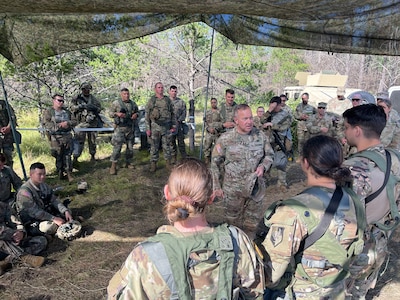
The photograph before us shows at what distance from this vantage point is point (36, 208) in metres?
4.42

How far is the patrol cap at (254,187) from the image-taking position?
12.3 feet

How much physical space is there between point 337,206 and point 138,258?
1.12 m

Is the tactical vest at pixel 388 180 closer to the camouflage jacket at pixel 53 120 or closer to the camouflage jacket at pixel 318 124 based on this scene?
the camouflage jacket at pixel 53 120

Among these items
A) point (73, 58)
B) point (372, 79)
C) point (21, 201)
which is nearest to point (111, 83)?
point (73, 58)

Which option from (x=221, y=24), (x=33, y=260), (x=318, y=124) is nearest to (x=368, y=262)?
(x=221, y=24)

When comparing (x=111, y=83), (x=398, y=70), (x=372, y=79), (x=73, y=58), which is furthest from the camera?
(x=372, y=79)

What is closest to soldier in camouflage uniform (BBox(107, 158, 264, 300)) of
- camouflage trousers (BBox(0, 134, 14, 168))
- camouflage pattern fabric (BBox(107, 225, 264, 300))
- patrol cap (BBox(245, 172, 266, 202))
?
camouflage pattern fabric (BBox(107, 225, 264, 300))

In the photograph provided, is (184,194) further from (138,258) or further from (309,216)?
(309,216)

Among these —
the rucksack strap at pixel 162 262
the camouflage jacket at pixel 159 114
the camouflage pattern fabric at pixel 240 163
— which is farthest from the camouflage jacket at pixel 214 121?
the rucksack strap at pixel 162 262

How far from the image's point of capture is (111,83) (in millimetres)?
10703

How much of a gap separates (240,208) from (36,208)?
3.01 meters

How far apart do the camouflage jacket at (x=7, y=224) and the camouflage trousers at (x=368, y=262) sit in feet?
12.9

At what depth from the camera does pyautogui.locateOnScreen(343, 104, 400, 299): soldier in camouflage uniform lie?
2.08 meters

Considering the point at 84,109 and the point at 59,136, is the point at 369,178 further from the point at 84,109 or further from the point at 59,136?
the point at 84,109
